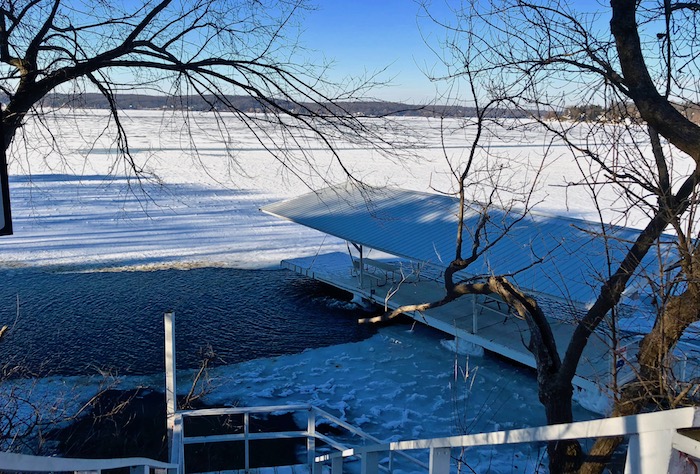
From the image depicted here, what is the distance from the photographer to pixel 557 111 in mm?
5004

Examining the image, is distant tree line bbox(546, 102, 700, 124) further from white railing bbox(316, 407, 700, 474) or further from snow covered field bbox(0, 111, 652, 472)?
white railing bbox(316, 407, 700, 474)

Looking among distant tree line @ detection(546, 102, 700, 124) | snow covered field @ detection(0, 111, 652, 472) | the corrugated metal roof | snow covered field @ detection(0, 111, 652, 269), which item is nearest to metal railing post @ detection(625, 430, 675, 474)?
snow covered field @ detection(0, 111, 652, 472)

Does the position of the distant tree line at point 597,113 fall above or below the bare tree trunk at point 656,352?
above

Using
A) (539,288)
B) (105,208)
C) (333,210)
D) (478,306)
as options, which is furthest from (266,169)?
(539,288)

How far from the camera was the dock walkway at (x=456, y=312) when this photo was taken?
11383 millimetres

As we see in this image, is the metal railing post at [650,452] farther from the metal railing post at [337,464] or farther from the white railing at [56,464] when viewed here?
the metal railing post at [337,464]

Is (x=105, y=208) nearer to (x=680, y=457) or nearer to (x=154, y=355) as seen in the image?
(x=154, y=355)

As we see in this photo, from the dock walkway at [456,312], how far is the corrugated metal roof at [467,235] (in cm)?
83

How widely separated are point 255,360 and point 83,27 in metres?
9.20

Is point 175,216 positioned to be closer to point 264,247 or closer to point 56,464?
point 264,247

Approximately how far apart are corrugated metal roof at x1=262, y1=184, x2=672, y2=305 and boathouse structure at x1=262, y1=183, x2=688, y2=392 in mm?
27

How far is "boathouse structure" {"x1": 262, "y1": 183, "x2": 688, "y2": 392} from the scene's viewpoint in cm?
1102

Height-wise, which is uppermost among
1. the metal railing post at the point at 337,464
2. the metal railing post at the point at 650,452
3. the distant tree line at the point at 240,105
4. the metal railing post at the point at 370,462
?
the distant tree line at the point at 240,105

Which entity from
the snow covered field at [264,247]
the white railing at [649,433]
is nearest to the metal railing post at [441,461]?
the white railing at [649,433]
